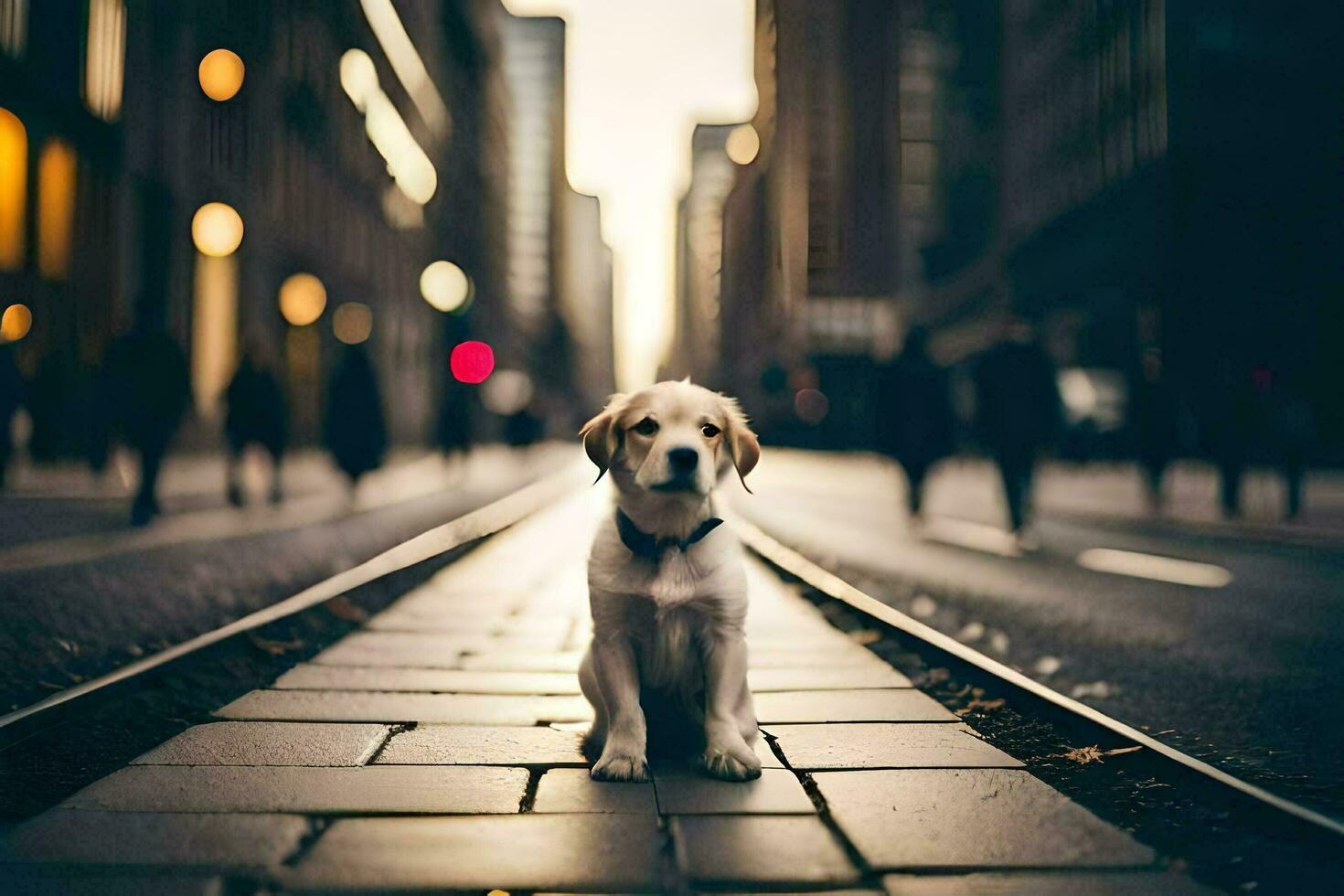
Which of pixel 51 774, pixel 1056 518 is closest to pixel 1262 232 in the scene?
pixel 1056 518

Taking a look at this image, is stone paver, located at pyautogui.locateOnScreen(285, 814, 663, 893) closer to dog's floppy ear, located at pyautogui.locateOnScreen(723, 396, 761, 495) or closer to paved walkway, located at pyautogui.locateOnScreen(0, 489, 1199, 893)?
paved walkway, located at pyautogui.locateOnScreen(0, 489, 1199, 893)

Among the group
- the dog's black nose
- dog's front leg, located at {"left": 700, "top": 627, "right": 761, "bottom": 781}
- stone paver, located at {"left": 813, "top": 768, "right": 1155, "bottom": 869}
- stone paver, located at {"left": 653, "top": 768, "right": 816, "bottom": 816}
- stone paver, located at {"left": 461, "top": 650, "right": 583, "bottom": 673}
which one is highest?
the dog's black nose

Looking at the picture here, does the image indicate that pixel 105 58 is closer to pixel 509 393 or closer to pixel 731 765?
pixel 509 393

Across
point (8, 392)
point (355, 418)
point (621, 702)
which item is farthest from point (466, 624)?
point (8, 392)

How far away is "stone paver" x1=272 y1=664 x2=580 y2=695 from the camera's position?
4.69m

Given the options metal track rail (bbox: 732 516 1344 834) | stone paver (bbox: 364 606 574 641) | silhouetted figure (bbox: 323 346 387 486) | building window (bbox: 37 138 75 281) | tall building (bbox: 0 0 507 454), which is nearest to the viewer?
metal track rail (bbox: 732 516 1344 834)

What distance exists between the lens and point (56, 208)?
20656 millimetres

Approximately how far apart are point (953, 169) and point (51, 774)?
53851mm

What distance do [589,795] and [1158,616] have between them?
4681 mm

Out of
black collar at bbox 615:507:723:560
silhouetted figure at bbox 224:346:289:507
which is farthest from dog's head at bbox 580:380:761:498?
silhouetted figure at bbox 224:346:289:507

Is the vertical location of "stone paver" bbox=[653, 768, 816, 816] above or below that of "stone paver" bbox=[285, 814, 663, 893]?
below

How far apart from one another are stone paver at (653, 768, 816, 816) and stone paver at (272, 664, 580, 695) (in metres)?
1.29

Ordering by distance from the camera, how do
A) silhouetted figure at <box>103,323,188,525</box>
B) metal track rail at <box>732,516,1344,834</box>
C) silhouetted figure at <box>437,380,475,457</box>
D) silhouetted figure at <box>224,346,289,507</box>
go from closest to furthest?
metal track rail at <box>732,516,1344,834</box> < silhouetted figure at <box>103,323,188,525</box> < silhouetted figure at <box>224,346,289,507</box> < silhouetted figure at <box>437,380,475,457</box>

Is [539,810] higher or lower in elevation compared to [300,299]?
lower
